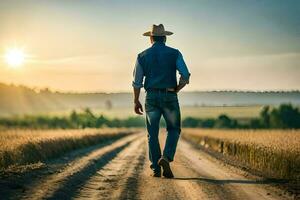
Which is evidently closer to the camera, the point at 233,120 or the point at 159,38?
the point at 159,38

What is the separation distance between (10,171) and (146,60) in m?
3.77

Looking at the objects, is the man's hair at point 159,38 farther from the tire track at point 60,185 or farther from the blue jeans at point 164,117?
the tire track at point 60,185

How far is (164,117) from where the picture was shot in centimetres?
1245

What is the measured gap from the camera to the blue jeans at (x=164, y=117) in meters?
12.3

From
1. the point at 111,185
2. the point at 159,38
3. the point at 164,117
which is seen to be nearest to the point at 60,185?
the point at 111,185

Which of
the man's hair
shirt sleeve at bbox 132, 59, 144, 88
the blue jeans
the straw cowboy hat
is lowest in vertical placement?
the blue jeans

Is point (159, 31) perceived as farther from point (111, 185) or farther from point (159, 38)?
point (111, 185)

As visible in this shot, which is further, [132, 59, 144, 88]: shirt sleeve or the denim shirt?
[132, 59, 144, 88]: shirt sleeve

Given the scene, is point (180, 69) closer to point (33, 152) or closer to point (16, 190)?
point (16, 190)

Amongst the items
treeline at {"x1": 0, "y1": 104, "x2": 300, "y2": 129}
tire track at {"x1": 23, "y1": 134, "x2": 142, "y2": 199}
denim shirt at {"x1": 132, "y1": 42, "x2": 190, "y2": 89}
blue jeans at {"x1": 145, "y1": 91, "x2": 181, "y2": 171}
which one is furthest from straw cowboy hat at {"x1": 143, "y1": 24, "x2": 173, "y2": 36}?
treeline at {"x1": 0, "y1": 104, "x2": 300, "y2": 129}

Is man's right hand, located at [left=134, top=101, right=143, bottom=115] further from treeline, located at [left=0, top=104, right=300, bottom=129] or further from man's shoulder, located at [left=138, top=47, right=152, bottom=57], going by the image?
treeline, located at [left=0, top=104, right=300, bottom=129]

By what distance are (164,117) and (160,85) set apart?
699mm

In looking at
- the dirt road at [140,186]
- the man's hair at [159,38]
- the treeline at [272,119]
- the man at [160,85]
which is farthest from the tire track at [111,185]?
the treeline at [272,119]

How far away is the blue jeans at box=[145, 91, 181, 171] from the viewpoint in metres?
12.3
